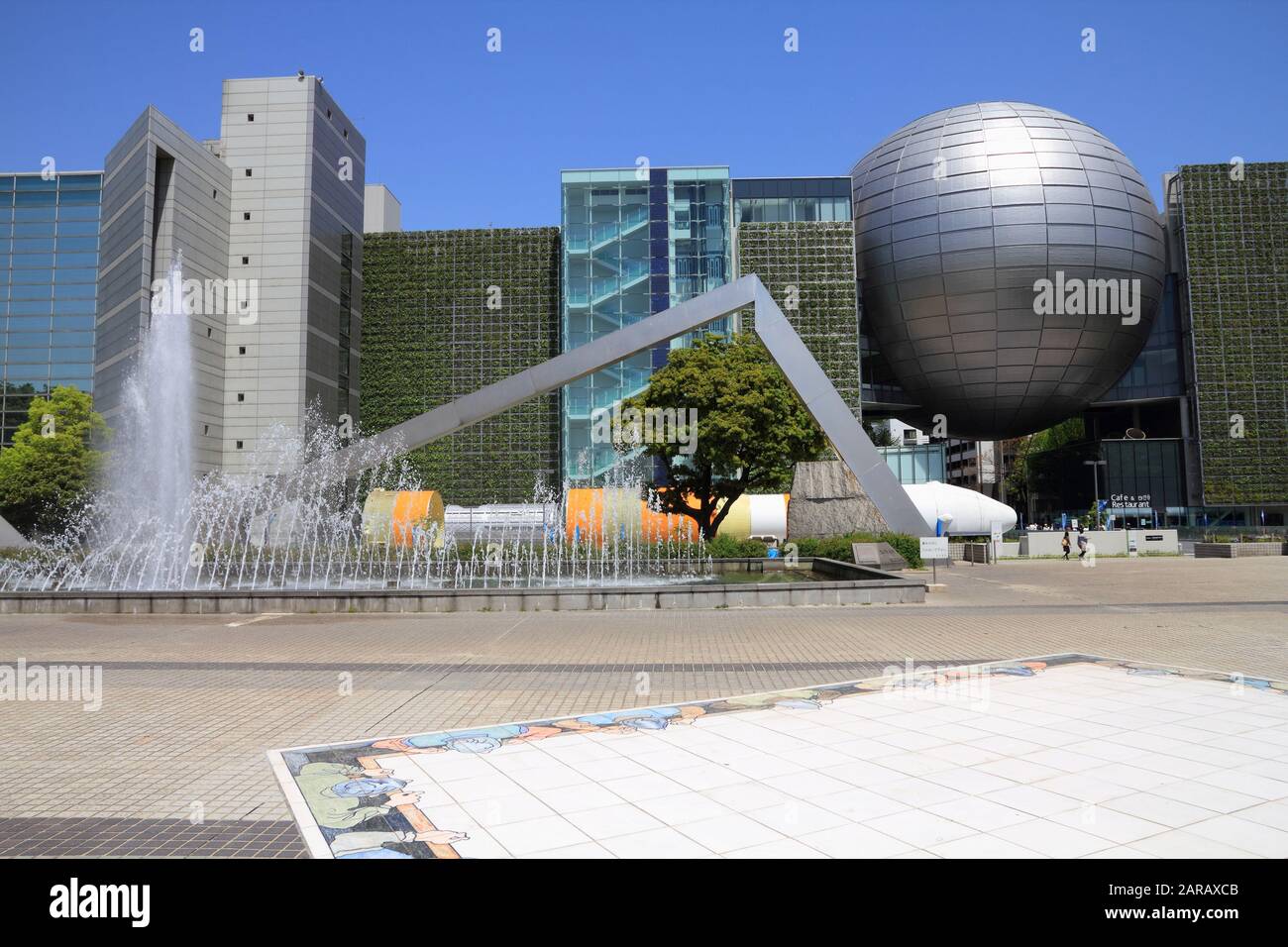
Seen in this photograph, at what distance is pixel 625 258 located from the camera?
5244 cm

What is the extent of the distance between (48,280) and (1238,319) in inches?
3088

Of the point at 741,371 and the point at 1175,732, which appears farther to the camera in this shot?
the point at 741,371

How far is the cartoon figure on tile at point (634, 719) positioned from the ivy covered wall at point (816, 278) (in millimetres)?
48284

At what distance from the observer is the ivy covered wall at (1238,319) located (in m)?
54.0

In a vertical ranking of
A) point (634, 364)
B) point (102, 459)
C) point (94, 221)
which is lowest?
point (102, 459)

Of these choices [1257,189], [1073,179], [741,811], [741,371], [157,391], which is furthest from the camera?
[1257,189]

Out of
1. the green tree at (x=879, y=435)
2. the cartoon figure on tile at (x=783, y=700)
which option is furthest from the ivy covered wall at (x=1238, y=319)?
the cartoon figure on tile at (x=783, y=700)

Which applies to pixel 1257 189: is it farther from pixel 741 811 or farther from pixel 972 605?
pixel 741 811

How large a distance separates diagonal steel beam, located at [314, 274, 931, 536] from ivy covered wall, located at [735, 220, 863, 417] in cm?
3117

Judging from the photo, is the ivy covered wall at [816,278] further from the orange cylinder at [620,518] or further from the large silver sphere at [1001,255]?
the orange cylinder at [620,518]

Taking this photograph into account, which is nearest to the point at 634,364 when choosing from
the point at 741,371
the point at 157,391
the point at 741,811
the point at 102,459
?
the point at 741,371
